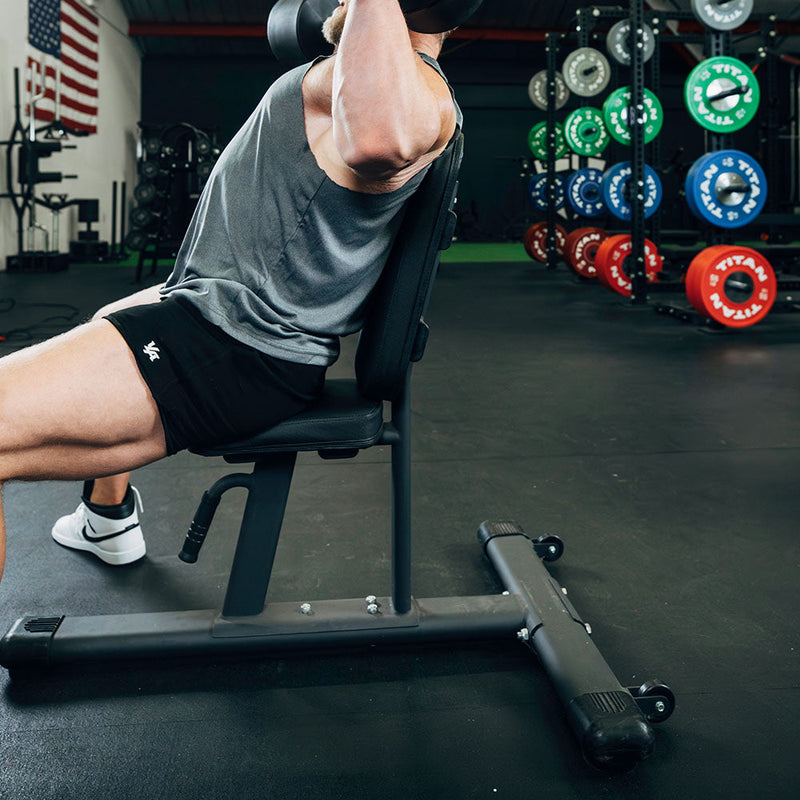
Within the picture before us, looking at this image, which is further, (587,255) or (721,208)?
(587,255)

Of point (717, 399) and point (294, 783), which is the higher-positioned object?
point (717, 399)

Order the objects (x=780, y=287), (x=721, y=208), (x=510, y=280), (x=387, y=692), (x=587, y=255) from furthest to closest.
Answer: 1. (x=510, y=280)
2. (x=587, y=255)
3. (x=780, y=287)
4. (x=721, y=208)
5. (x=387, y=692)

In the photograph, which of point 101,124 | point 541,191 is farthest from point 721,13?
point 101,124

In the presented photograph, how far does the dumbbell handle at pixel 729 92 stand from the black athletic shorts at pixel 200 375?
338cm

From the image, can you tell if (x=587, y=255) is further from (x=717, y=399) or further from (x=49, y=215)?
(x=49, y=215)

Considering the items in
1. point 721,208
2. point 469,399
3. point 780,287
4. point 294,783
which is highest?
point 721,208

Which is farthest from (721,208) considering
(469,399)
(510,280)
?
(510,280)

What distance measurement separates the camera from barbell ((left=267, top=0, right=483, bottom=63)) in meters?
0.80

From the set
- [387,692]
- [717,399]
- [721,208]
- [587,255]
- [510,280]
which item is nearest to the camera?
[387,692]

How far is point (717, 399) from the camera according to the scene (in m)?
2.50

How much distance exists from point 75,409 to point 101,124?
29.3 ft

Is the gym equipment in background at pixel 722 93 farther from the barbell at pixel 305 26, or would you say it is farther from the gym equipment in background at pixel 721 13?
the barbell at pixel 305 26

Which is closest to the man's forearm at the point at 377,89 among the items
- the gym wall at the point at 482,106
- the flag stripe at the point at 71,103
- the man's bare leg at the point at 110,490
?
the man's bare leg at the point at 110,490

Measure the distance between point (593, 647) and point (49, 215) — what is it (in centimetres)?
758
